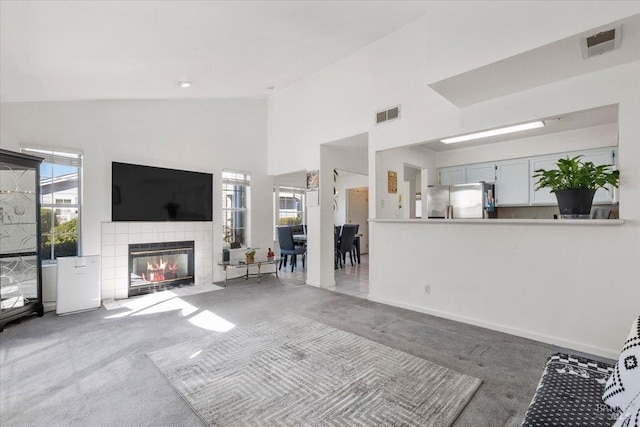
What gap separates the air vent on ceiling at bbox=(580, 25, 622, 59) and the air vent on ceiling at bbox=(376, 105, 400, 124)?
1920mm

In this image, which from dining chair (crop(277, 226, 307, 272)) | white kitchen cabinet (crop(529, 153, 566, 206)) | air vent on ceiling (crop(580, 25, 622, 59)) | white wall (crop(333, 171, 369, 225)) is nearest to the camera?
air vent on ceiling (crop(580, 25, 622, 59))

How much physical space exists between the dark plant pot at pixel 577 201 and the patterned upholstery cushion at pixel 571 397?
1571 millimetres

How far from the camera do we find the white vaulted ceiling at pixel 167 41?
2352mm

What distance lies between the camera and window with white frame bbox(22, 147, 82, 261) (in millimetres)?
3867

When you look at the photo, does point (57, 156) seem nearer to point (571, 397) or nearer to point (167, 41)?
point (167, 41)

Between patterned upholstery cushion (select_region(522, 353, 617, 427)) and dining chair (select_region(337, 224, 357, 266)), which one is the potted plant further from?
dining chair (select_region(337, 224, 357, 266))

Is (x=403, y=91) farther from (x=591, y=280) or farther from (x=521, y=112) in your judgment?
(x=591, y=280)

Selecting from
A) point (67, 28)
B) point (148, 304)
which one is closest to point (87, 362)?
point (148, 304)

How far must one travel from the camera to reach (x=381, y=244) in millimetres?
4230

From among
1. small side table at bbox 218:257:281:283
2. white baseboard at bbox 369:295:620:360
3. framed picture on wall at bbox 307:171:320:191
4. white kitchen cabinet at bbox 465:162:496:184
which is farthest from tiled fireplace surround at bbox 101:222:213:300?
white kitchen cabinet at bbox 465:162:496:184

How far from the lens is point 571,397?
1.37 meters

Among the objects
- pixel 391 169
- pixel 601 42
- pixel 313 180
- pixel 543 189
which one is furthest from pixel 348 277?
pixel 601 42

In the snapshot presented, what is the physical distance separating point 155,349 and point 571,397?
9.64 ft

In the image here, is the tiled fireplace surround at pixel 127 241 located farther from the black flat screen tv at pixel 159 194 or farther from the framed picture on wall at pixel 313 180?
the framed picture on wall at pixel 313 180
